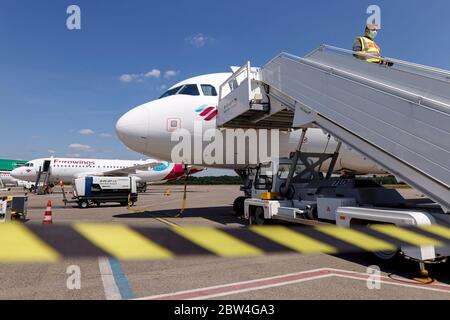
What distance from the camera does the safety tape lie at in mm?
2918

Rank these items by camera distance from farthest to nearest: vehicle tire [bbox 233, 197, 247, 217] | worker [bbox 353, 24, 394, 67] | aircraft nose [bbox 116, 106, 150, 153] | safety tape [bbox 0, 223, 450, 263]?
vehicle tire [bbox 233, 197, 247, 217]
aircraft nose [bbox 116, 106, 150, 153]
worker [bbox 353, 24, 394, 67]
safety tape [bbox 0, 223, 450, 263]

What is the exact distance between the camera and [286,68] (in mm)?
8500

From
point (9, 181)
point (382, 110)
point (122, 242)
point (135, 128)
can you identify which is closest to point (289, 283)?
point (122, 242)

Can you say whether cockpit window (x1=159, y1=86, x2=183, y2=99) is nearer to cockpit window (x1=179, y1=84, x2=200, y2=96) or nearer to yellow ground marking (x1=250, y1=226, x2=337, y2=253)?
cockpit window (x1=179, y1=84, x2=200, y2=96)

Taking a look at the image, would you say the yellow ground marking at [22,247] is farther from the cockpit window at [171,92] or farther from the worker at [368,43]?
the cockpit window at [171,92]

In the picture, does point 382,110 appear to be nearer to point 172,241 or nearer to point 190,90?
point 172,241

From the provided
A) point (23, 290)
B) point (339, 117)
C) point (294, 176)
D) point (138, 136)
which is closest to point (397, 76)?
point (339, 117)

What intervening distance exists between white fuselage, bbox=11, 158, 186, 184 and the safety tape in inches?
1410

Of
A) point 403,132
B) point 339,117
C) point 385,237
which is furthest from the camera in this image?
point 339,117

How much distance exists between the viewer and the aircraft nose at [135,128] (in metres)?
11.0

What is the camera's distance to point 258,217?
9.49 meters

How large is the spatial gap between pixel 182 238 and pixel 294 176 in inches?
260

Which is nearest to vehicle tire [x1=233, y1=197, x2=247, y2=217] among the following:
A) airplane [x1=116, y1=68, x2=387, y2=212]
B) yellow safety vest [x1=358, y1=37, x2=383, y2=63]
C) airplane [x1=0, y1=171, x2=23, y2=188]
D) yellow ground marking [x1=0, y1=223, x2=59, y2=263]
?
airplane [x1=116, y1=68, x2=387, y2=212]
